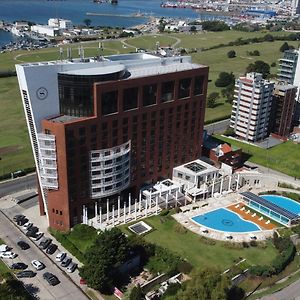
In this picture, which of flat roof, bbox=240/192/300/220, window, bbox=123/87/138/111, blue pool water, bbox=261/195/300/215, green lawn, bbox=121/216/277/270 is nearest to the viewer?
green lawn, bbox=121/216/277/270

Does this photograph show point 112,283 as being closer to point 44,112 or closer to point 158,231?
point 158,231

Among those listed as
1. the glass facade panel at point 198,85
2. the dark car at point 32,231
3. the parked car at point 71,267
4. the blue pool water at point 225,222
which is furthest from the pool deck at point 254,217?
the dark car at point 32,231

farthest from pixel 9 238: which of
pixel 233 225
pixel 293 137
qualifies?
pixel 293 137

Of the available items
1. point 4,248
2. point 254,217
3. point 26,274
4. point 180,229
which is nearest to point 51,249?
point 26,274

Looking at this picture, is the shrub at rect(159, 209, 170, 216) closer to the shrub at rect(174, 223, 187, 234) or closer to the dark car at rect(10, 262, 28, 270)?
the shrub at rect(174, 223, 187, 234)

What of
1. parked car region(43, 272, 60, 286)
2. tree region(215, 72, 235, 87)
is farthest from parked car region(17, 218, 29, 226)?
tree region(215, 72, 235, 87)
